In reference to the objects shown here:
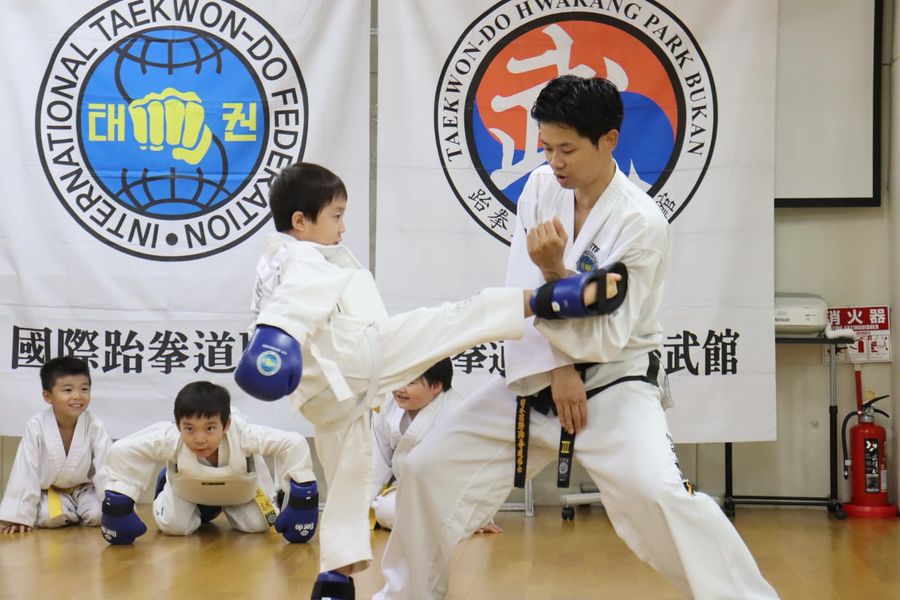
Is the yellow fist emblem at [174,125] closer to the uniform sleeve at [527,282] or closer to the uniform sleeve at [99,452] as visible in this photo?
the uniform sleeve at [99,452]

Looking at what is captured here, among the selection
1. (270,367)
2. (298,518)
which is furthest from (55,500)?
(270,367)

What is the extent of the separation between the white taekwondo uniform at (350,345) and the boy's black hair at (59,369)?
231 cm

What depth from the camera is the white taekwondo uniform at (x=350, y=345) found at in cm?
247

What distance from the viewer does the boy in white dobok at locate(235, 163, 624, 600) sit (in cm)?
238

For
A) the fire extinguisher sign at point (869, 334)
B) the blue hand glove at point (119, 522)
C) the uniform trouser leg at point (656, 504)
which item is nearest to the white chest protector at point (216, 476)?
the blue hand glove at point (119, 522)

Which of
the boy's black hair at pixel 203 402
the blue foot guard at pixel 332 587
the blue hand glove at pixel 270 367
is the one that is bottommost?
the blue foot guard at pixel 332 587

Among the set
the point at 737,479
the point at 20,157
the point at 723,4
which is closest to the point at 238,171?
the point at 20,157

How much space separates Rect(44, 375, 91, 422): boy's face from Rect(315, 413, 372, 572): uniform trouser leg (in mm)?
2300

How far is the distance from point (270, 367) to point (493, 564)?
5.62 feet

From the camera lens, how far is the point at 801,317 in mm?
4891

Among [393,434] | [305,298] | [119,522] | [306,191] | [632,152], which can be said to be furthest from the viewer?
[632,152]

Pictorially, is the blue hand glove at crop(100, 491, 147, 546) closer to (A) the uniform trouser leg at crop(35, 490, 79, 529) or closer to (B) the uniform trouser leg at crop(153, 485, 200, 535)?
(B) the uniform trouser leg at crop(153, 485, 200, 535)

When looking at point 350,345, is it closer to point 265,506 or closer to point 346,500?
point 346,500

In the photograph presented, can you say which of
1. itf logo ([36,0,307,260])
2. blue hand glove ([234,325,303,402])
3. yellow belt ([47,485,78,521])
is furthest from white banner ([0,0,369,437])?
blue hand glove ([234,325,303,402])
